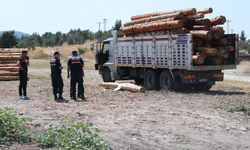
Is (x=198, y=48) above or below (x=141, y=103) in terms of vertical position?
above

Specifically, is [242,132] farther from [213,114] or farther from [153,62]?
[153,62]

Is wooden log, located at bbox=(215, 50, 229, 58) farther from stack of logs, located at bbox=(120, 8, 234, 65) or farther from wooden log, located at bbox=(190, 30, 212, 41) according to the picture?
wooden log, located at bbox=(190, 30, 212, 41)

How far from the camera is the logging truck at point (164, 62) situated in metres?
14.2

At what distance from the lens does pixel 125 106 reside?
35.8ft

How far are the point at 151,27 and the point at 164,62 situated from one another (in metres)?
1.75

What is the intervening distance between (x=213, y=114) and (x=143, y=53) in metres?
7.01

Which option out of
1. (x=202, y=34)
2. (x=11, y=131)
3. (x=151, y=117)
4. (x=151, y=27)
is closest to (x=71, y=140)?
(x=11, y=131)

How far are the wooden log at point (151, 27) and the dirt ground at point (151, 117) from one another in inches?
112

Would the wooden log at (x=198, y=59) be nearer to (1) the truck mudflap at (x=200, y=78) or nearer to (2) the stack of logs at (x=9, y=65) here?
(1) the truck mudflap at (x=200, y=78)

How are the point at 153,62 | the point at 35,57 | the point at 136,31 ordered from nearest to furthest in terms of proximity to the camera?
the point at 153,62, the point at 136,31, the point at 35,57

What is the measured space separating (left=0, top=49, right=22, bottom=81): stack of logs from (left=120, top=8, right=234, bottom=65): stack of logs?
800cm

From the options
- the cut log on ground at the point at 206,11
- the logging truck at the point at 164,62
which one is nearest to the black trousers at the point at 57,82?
the logging truck at the point at 164,62

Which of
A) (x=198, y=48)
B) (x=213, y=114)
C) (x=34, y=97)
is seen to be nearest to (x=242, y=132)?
(x=213, y=114)

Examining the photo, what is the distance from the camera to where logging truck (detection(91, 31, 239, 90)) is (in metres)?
14.2
